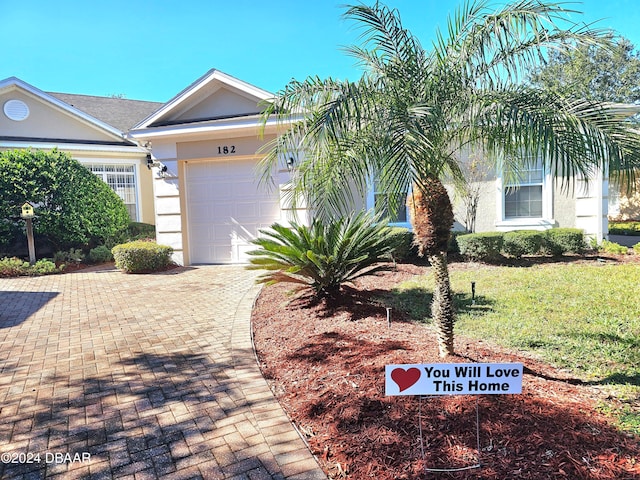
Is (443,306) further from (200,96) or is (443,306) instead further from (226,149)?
(200,96)

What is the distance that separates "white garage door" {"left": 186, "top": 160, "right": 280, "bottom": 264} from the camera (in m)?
11.3

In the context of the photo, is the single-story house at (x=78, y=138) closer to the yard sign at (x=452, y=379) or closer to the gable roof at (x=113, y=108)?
the gable roof at (x=113, y=108)

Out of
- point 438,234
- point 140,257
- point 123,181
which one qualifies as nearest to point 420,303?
point 438,234

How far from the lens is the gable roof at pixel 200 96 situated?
1088 centimetres

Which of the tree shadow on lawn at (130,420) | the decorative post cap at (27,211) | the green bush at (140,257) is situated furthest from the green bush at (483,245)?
the decorative post cap at (27,211)

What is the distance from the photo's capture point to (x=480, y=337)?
479 centimetres

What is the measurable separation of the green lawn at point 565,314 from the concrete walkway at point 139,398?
2.59 metres

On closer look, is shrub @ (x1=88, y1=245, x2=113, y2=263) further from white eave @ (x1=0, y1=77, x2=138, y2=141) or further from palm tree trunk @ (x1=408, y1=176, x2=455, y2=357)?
palm tree trunk @ (x1=408, y1=176, x2=455, y2=357)

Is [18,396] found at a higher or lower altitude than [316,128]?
lower

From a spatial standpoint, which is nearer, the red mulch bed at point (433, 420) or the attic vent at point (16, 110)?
the red mulch bed at point (433, 420)

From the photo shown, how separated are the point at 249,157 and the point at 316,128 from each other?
314 inches

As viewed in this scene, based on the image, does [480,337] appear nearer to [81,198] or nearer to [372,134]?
[372,134]

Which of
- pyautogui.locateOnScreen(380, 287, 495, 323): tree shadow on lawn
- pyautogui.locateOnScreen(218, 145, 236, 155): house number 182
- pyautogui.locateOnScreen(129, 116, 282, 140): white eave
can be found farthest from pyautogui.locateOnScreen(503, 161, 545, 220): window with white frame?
pyautogui.locateOnScreen(218, 145, 236, 155): house number 182

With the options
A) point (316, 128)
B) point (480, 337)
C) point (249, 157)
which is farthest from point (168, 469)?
point (249, 157)
